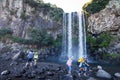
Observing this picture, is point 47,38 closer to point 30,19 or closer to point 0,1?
point 30,19

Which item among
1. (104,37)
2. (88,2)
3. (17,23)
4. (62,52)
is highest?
(88,2)

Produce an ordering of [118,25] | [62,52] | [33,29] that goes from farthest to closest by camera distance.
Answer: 1. [33,29]
2. [62,52]
3. [118,25]

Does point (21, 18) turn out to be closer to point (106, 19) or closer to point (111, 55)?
point (106, 19)

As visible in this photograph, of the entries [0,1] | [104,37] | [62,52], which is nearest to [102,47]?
[104,37]

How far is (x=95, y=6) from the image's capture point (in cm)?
4300

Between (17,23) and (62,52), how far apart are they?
14355 mm

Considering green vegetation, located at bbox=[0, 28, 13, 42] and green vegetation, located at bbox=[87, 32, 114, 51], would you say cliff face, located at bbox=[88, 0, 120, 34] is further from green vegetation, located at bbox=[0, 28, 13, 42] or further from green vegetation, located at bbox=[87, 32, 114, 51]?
green vegetation, located at bbox=[0, 28, 13, 42]

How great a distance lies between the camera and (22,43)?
150 feet

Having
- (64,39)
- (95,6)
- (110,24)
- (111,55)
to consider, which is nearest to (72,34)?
(64,39)

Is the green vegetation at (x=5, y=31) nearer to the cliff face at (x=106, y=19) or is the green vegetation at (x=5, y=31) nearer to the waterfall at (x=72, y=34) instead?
the waterfall at (x=72, y=34)

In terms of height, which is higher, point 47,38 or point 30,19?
point 30,19

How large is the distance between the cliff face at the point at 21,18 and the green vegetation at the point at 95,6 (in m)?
9.37

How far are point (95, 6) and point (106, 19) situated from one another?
4.45 metres

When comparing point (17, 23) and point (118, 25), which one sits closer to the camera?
point (118, 25)
